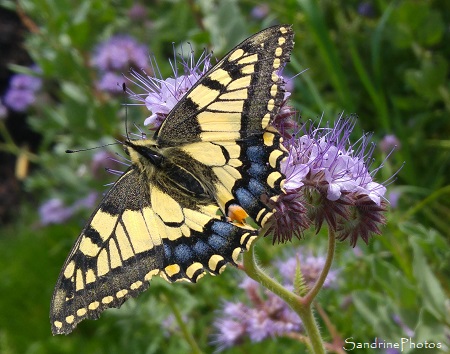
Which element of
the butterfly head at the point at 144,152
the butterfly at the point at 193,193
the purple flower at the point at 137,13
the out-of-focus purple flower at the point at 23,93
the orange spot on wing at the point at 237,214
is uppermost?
the purple flower at the point at 137,13

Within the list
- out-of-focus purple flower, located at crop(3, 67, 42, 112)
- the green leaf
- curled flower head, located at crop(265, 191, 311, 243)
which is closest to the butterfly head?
curled flower head, located at crop(265, 191, 311, 243)

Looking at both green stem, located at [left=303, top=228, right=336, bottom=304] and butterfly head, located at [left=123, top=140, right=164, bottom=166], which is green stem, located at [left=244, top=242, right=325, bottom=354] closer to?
green stem, located at [left=303, top=228, right=336, bottom=304]

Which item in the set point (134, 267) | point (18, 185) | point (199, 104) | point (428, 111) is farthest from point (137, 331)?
point (18, 185)

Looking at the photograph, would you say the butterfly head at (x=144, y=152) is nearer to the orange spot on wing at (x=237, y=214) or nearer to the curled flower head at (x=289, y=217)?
the orange spot on wing at (x=237, y=214)

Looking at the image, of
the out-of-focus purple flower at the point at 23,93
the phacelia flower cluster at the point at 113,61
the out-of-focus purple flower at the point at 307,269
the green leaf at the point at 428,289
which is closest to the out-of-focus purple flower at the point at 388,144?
the out-of-focus purple flower at the point at 307,269

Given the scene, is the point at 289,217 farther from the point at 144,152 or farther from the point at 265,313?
the point at 265,313

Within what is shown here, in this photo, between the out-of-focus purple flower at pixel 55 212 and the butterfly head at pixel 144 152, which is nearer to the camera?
the butterfly head at pixel 144 152

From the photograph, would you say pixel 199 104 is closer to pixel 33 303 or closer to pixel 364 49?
pixel 364 49

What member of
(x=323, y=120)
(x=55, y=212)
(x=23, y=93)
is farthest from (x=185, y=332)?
(x=23, y=93)
